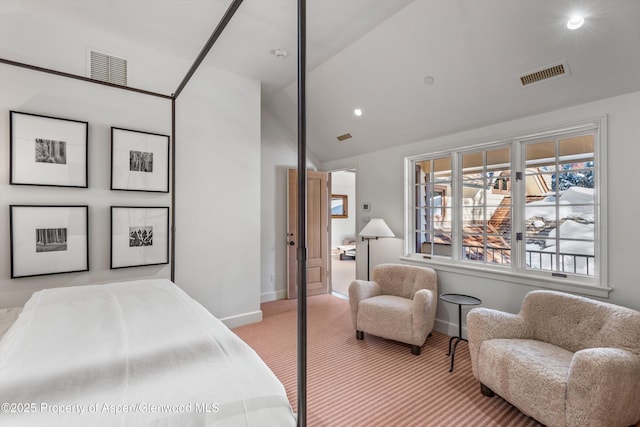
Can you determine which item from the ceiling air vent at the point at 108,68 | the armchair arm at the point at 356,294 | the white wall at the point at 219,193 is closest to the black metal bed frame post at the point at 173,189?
the white wall at the point at 219,193

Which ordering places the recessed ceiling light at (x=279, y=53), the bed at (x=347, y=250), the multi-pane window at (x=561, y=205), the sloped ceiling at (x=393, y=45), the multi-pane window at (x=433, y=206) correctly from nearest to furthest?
the sloped ceiling at (x=393, y=45) < the multi-pane window at (x=561, y=205) < the recessed ceiling light at (x=279, y=53) < the multi-pane window at (x=433, y=206) < the bed at (x=347, y=250)

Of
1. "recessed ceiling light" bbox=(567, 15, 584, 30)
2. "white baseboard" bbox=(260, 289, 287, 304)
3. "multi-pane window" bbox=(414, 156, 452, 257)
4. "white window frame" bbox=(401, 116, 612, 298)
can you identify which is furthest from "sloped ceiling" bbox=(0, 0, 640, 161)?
"white baseboard" bbox=(260, 289, 287, 304)

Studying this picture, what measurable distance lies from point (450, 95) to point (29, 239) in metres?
3.77

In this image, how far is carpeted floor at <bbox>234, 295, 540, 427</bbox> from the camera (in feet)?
6.31

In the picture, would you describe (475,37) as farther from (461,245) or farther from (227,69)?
(227,69)


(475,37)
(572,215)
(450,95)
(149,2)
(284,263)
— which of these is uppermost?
(149,2)

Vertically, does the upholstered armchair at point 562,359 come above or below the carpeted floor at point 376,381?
above

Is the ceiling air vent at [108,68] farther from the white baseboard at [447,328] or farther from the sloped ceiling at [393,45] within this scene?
the white baseboard at [447,328]

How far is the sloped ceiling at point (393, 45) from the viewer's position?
6.83ft

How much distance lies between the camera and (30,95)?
7.27ft

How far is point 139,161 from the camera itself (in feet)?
8.59

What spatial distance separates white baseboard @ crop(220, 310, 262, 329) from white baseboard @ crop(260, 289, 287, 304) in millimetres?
843

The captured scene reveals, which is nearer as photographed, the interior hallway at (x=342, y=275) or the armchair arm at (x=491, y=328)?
the armchair arm at (x=491, y=328)

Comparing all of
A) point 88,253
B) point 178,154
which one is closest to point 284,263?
point 178,154
